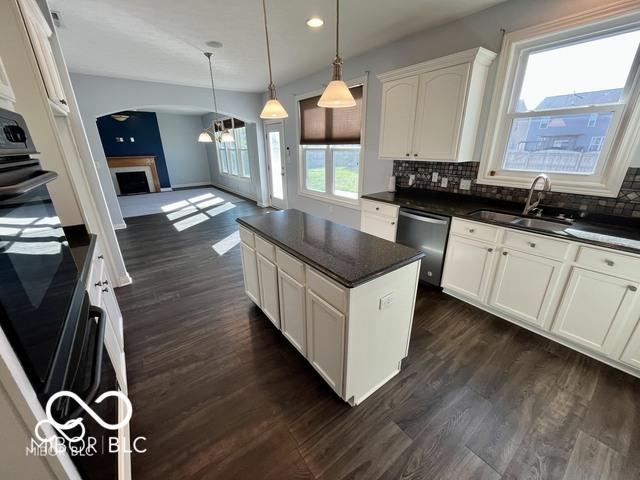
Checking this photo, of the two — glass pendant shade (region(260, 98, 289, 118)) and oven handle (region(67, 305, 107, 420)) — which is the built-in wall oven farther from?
glass pendant shade (region(260, 98, 289, 118))

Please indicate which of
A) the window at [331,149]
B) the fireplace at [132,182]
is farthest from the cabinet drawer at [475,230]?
the fireplace at [132,182]

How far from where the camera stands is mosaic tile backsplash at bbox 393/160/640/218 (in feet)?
6.69

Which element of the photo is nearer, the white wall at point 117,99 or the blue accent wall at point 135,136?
the white wall at point 117,99

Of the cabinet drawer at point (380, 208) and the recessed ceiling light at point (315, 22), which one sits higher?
the recessed ceiling light at point (315, 22)

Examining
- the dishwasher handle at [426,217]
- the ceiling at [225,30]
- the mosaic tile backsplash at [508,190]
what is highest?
the ceiling at [225,30]

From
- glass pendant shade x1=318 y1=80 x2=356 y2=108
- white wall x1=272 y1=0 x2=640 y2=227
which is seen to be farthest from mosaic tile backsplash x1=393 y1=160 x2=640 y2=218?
glass pendant shade x1=318 y1=80 x2=356 y2=108

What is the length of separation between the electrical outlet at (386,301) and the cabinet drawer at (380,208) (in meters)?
1.64

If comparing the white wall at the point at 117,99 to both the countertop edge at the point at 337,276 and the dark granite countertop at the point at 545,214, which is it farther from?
the countertop edge at the point at 337,276

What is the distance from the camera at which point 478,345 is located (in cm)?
217

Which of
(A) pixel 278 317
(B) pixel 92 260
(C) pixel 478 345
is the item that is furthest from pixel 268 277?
(C) pixel 478 345

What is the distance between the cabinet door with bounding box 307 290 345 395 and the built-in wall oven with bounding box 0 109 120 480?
1.03 m

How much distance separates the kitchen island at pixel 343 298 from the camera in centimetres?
144

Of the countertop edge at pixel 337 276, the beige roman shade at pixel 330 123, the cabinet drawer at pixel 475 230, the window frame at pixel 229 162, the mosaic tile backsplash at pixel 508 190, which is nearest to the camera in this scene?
the countertop edge at pixel 337 276

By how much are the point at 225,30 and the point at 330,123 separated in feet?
6.72
